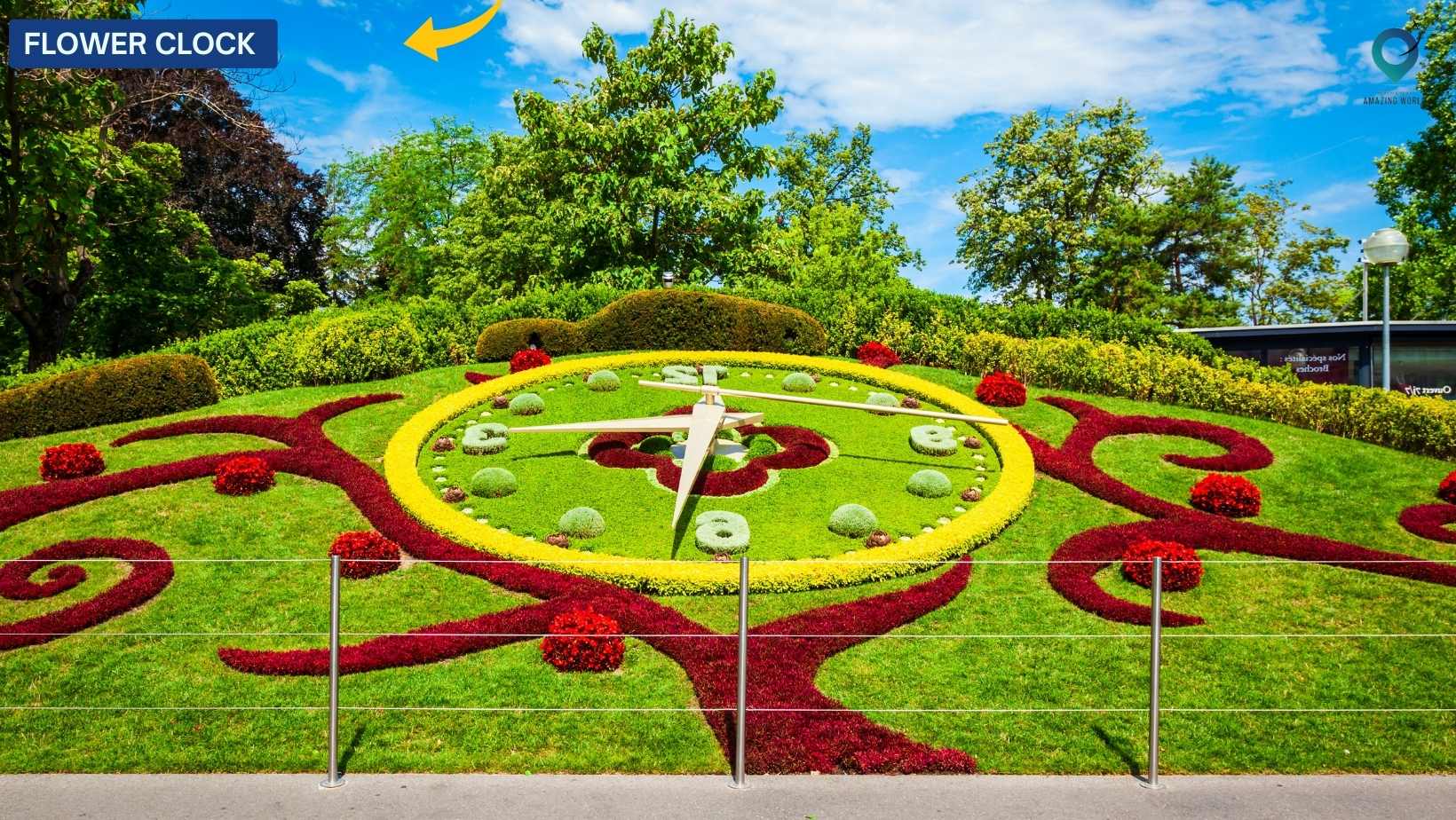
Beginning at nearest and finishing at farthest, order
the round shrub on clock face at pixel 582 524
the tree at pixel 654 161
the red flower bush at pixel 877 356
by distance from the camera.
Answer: the round shrub on clock face at pixel 582 524 → the red flower bush at pixel 877 356 → the tree at pixel 654 161

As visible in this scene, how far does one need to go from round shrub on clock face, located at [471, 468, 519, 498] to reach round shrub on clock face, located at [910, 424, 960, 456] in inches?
273

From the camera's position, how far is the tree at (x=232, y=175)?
96.5 ft

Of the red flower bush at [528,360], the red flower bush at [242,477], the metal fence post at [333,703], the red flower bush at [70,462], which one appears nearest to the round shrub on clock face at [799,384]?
the red flower bush at [528,360]

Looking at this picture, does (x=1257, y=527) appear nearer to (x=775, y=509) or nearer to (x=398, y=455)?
(x=775, y=509)

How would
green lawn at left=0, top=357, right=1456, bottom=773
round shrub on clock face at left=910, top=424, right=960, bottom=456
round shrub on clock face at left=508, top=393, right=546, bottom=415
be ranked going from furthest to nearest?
round shrub on clock face at left=508, top=393, right=546, bottom=415
round shrub on clock face at left=910, top=424, right=960, bottom=456
green lawn at left=0, top=357, right=1456, bottom=773

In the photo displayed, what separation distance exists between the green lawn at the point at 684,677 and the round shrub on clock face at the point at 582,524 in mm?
1430

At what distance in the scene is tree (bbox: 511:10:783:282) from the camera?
28062mm

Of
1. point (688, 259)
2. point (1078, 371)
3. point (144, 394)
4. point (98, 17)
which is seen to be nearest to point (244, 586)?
point (144, 394)

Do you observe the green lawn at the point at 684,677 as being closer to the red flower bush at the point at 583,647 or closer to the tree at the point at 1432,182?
the red flower bush at the point at 583,647

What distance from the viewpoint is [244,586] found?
11.6 meters

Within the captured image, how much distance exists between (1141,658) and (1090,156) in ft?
115

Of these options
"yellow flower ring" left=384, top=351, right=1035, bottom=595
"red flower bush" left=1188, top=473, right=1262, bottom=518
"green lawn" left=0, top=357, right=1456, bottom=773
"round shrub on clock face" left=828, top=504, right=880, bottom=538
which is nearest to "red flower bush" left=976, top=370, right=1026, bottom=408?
"yellow flower ring" left=384, top=351, right=1035, bottom=595

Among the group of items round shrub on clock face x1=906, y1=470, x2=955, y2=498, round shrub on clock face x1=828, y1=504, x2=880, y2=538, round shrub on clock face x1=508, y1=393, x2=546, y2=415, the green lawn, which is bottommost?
the green lawn

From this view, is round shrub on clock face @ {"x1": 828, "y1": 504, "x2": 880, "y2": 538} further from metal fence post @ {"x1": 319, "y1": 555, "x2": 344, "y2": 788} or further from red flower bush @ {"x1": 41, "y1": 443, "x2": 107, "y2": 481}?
red flower bush @ {"x1": 41, "y1": 443, "x2": 107, "y2": 481}
